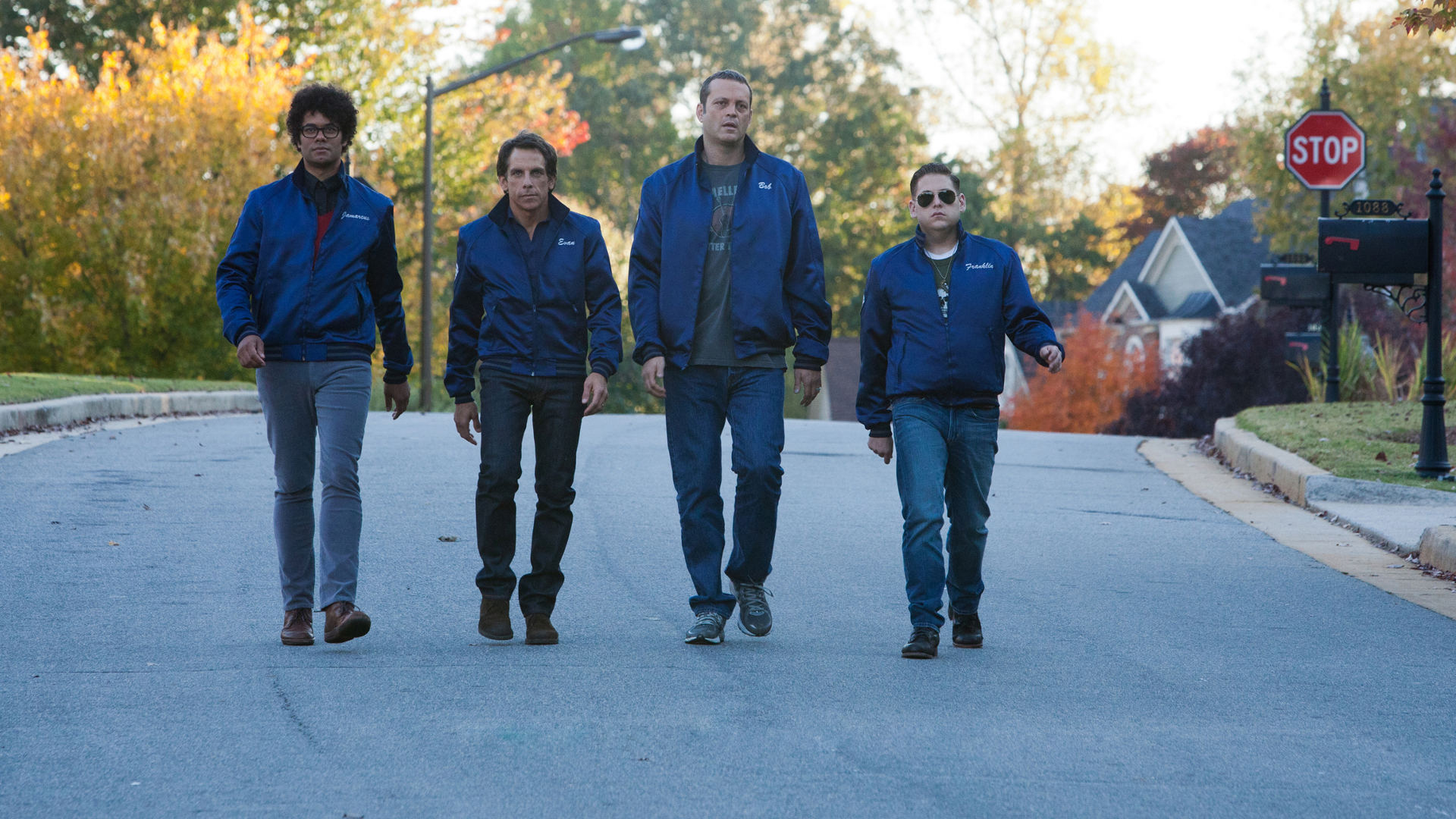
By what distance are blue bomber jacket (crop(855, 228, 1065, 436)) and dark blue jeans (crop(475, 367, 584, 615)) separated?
1129mm

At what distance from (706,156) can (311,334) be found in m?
1.58

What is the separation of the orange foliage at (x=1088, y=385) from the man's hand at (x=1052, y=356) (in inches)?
1247

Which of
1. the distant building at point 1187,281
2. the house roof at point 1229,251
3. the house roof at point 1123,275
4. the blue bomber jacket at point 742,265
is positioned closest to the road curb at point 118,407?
the blue bomber jacket at point 742,265

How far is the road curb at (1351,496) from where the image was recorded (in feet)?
31.5

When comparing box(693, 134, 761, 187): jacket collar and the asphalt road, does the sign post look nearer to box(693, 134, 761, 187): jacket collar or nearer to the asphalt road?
the asphalt road

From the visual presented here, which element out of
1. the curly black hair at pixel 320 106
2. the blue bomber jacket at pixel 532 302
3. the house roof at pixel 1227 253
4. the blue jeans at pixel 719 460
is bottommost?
the blue jeans at pixel 719 460

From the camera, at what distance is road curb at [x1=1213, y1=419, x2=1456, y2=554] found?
31.5 ft

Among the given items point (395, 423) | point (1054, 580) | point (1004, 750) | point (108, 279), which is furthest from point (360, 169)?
point (1004, 750)

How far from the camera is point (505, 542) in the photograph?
639cm

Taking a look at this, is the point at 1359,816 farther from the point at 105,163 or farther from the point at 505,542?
the point at 105,163

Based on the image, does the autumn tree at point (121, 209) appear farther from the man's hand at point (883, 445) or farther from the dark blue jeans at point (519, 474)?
the man's hand at point (883, 445)

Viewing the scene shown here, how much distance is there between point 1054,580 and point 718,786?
14.3ft

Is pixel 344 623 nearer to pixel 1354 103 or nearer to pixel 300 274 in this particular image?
pixel 300 274

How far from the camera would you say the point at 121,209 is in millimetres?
25938
